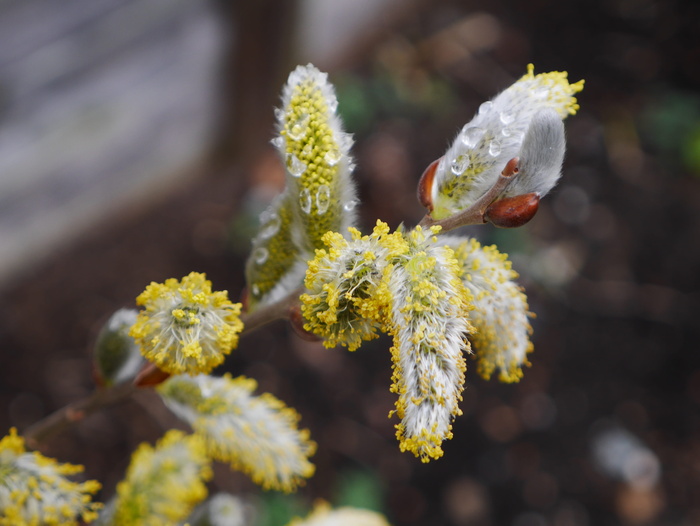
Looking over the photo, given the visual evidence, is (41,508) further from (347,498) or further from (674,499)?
(674,499)

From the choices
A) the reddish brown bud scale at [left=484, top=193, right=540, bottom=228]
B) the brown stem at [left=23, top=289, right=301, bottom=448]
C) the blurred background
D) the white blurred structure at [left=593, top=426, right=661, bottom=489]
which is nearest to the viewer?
the reddish brown bud scale at [left=484, top=193, right=540, bottom=228]

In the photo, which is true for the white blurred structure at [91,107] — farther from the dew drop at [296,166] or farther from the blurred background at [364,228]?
the dew drop at [296,166]

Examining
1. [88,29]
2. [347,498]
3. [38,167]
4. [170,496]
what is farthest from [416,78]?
[170,496]

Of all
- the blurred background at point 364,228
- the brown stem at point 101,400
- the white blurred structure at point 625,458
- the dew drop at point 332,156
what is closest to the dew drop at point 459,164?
the dew drop at point 332,156

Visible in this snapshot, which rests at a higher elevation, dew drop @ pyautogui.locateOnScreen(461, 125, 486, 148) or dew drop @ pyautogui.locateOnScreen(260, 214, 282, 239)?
dew drop @ pyautogui.locateOnScreen(461, 125, 486, 148)

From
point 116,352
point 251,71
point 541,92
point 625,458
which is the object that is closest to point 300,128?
point 541,92

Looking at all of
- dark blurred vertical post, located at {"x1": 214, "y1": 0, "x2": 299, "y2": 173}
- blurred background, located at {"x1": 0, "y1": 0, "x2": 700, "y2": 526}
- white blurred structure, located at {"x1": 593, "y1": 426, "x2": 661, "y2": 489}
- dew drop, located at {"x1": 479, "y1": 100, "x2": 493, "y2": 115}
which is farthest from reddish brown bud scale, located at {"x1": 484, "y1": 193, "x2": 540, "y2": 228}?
white blurred structure, located at {"x1": 593, "y1": 426, "x2": 661, "y2": 489}

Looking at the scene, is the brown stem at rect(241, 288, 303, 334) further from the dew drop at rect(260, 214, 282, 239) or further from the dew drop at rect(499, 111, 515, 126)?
the dew drop at rect(499, 111, 515, 126)
